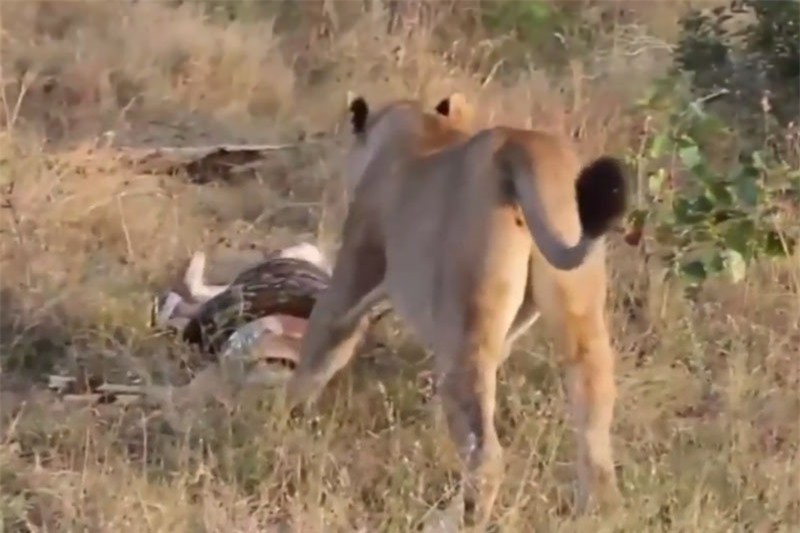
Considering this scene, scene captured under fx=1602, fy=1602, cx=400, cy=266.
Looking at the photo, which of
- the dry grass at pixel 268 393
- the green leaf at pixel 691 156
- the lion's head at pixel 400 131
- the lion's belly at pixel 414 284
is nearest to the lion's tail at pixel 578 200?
the lion's belly at pixel 414 284

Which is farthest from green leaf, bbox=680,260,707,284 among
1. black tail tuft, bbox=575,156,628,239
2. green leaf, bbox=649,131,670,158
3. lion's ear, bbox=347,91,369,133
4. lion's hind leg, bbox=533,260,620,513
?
black tail tuft, bbox=575,156,628,239

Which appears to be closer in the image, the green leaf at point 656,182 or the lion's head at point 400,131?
the lion's head at point 400,131

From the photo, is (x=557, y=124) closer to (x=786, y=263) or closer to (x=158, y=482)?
(x=786, y=263)

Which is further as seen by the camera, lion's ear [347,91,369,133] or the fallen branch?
the fallen branch

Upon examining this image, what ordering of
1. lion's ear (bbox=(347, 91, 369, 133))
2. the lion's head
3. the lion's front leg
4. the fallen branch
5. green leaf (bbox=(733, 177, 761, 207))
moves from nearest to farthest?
the lion's front leg, the lion's head, green leaf (bbox=(733, 177, 761, 207)), lion's ear (bbox=(347, 91, 369, 133)), the fallen branch

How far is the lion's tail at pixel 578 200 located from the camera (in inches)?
98.9

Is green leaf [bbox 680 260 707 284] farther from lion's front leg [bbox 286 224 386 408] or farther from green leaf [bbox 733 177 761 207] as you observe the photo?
lion's front leg [bbox 286 224 386 408]

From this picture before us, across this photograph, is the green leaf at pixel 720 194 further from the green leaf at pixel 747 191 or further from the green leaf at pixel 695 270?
the green leaf at pixel 695 270

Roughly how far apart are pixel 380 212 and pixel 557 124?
2.10 meters

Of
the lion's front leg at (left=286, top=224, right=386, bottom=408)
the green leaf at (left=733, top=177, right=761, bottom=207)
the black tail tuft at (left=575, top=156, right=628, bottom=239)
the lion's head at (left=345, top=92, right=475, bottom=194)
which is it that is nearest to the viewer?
A: the black tail tuft at (left=575, top=156, right=628, bottom=239)

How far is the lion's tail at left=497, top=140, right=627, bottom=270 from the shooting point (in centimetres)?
251

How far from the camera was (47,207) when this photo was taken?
4578mm

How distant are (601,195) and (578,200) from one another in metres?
0.07

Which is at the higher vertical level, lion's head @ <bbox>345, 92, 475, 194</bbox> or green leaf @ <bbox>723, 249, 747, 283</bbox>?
lion's head @ <bbox>345, 92, 475, 194</bbox>
